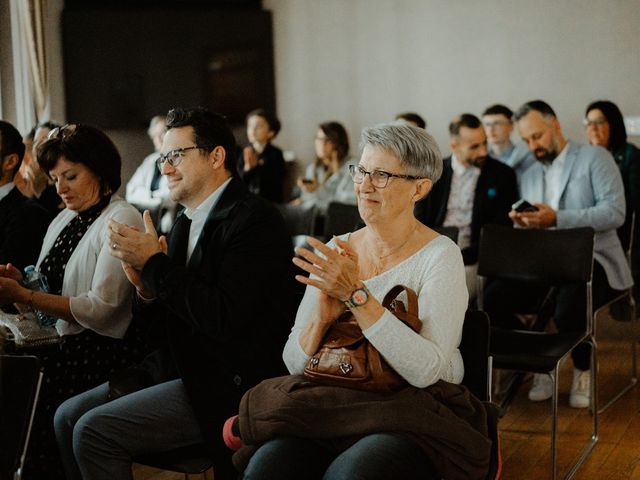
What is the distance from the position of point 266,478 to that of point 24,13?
615cm

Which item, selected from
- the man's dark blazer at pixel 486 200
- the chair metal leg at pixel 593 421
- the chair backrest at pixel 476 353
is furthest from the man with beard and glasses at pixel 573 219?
the chair backrest at pixel 476 353

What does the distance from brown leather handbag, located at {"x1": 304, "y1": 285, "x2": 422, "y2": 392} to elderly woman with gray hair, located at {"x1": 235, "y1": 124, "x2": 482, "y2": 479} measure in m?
0.02

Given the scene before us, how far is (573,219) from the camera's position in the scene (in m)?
→ 4.26

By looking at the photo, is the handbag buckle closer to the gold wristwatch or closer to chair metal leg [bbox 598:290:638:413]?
the gold wristwatch

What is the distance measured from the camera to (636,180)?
5.36m

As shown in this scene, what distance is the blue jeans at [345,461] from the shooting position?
194cm

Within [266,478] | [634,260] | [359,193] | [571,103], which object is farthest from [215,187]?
[571,103]

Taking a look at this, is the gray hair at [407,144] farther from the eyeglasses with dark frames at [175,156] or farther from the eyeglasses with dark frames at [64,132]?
the eyeglasses with dark frames at [64,132]

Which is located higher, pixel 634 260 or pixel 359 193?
pixel 359 193

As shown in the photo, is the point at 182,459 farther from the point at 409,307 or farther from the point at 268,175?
the point at 268,175

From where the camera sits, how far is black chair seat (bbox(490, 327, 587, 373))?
3.33m

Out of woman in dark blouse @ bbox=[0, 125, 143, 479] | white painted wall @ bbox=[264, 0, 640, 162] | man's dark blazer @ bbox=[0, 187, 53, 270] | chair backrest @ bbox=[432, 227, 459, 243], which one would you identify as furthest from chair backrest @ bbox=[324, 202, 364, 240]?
white painted wall @ bbox=[264, 0, 640, 162]

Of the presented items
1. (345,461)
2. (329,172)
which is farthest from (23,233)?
(329,172)

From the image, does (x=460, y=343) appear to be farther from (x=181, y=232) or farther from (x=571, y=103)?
(x=571, y=103)
